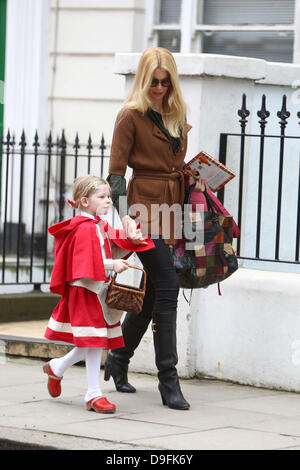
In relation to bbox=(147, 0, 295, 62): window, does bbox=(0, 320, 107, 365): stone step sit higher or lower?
lower

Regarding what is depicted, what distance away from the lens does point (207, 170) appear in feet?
20.3

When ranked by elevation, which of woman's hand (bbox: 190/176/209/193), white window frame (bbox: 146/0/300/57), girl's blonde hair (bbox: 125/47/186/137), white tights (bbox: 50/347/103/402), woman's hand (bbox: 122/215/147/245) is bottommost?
white tights (bbox: 50/347/103/402)

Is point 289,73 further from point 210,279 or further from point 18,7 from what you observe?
point 18,7

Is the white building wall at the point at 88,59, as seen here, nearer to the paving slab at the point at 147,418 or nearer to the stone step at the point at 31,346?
the stone step at the point at 31,346

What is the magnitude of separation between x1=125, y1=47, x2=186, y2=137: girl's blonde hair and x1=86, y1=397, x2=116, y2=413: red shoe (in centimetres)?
152

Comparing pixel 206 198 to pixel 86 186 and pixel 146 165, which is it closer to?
pixel 146 165

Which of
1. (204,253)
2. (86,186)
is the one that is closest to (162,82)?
(86,186)

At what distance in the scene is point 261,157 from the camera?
691 centimetres

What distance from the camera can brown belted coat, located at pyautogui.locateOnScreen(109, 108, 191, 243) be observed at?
5.99m

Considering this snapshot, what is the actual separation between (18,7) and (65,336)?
250 inches

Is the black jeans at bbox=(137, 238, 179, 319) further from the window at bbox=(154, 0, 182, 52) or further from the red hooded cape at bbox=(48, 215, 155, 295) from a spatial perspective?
the window at bbox=(154, 0, 182, 52)

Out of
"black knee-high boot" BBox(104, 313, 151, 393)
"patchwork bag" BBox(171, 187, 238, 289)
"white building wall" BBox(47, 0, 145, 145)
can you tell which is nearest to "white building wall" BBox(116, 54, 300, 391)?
"black knee-high boot" BBox(104, 313, 151, 393)

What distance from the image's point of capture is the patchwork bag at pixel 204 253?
611 centimetres
